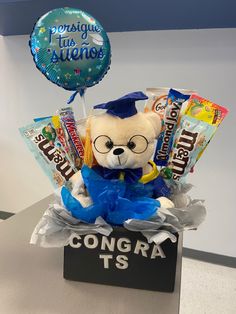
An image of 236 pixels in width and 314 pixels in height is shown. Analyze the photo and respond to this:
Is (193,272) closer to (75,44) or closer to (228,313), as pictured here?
(228,313)

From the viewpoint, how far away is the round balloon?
0.73m

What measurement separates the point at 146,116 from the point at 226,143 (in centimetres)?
127

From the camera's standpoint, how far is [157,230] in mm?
576

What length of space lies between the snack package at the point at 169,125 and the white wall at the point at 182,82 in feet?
3.67

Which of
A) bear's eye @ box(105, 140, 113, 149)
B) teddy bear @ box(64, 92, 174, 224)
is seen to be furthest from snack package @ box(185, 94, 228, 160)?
bear's eye @ box(105, 140, 113, 149)

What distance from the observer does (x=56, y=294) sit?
622mm

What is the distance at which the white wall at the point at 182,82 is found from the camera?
5.65 ft

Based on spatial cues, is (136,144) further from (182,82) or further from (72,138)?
(182,82)

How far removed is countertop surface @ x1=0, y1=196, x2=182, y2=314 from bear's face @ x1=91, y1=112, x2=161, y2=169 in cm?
26

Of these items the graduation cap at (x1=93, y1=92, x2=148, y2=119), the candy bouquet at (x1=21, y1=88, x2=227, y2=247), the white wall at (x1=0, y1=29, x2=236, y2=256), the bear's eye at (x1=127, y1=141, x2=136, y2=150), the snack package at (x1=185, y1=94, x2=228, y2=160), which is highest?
the graduation cap at (x1=93, y1=92, x2=148, y2=119)

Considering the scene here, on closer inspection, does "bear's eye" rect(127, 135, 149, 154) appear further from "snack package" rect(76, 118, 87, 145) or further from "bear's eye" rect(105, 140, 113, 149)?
"snack package" rect(76, 118, 87, 145)

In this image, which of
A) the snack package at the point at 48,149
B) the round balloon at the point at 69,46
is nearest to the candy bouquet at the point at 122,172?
the snack package at the point at 48,149

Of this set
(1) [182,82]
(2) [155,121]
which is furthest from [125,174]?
(1) [182,82]

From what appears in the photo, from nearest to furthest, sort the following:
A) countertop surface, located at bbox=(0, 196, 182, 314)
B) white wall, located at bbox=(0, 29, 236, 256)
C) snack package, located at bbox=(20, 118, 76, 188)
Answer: countertop surface, located at bbox=(0, 196, 182, 314)
snack package, located at bbox=(20, 118, 76, 188)
white wall, located at bbox=(0, 29, 236, 256)
